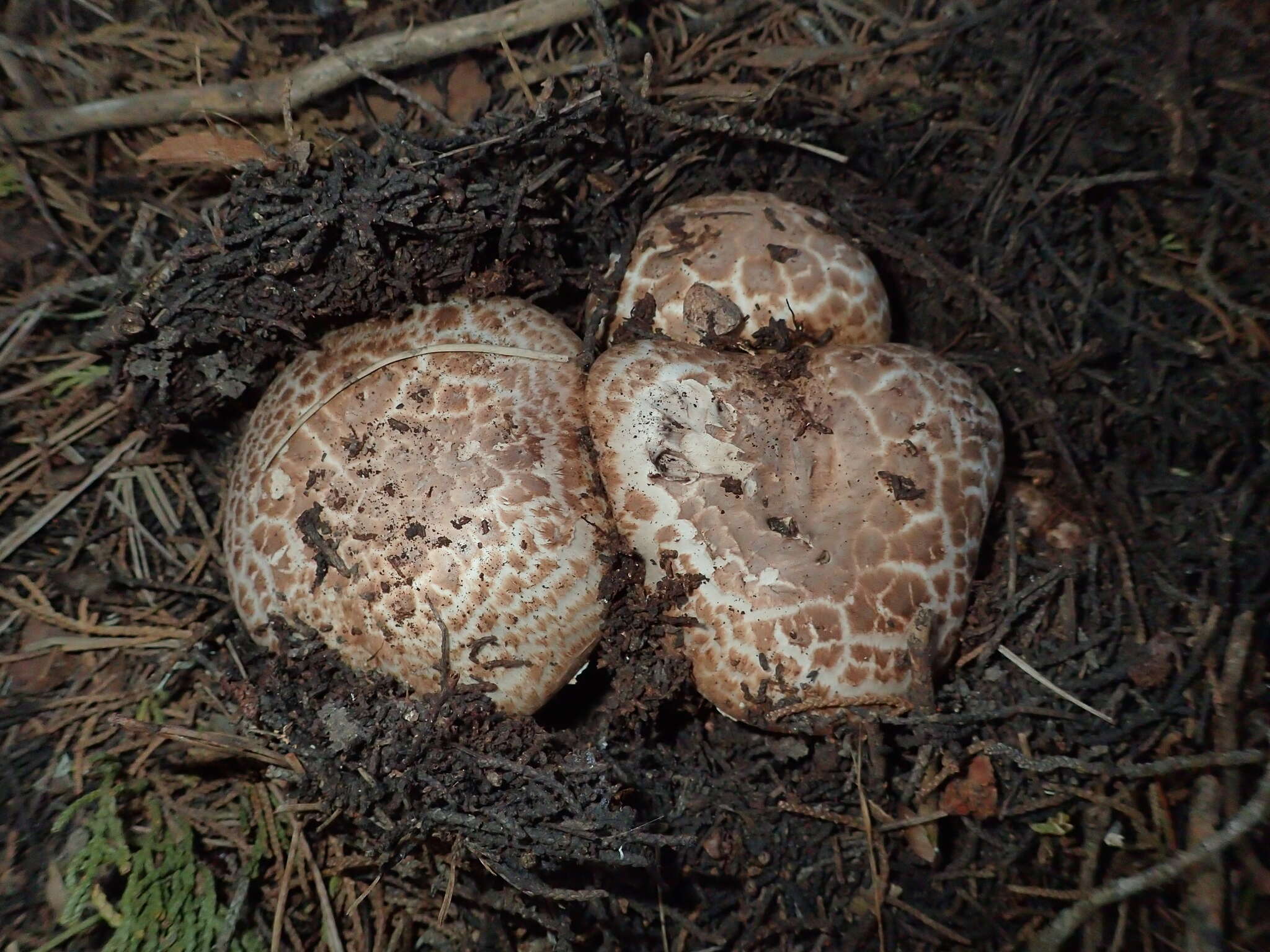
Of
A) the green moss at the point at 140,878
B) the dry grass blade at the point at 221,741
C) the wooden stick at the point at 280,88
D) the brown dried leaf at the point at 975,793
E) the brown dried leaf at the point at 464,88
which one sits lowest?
the brown dried leaf at the point at 975,793

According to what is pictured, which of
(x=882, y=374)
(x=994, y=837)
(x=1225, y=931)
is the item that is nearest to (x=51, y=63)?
(x=882, y=374)

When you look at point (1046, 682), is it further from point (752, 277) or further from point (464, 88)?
point (464, 88)

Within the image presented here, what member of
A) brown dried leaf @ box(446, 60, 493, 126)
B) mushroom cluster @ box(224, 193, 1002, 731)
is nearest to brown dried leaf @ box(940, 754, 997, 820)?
mushroom cluster @ box(224, 193, 1002, 731)

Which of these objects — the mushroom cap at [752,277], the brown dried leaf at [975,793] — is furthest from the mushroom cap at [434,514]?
the brown dried leaf at [975,793]

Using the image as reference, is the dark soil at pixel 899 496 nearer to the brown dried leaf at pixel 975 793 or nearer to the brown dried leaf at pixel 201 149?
the brown dried leaf at pixel 975 793

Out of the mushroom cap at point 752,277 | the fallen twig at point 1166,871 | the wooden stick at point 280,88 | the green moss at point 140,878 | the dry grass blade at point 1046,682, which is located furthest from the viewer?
the wooden stick at point 280,88

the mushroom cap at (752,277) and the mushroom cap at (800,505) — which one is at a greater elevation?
the mushroom cap at (752,277)

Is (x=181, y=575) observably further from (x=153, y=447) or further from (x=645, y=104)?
(x=645, y=104)
